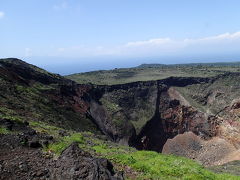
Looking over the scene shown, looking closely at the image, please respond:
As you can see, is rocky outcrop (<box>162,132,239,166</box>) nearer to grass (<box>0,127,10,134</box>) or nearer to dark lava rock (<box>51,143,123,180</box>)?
grass (<box>0,127,10,134</box>)

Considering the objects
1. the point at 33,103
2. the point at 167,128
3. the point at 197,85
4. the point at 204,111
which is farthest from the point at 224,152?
the point at 33,103

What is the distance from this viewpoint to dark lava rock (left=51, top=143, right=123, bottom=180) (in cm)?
1005

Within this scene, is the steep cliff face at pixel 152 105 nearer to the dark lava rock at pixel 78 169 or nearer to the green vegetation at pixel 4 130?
the green vegetation at pixel 4 130

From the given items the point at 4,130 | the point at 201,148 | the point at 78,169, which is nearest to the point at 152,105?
the point at 201,148

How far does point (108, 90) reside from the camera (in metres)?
73.5

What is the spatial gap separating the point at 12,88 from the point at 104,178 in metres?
31.0

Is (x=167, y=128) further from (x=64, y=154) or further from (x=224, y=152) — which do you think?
(x=64, y=154)

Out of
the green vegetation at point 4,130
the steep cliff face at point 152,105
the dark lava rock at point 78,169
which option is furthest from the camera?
the steep cliff face at point 152,105

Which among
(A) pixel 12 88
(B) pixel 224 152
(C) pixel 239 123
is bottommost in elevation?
(B) pixel 224 152

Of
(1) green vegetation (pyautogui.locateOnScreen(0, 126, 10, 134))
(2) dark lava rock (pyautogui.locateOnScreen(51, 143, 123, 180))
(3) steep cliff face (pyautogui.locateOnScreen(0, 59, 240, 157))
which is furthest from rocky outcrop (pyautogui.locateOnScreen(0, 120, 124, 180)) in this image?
(3) steep cliff face (pyautogui.locateOnScreen(0, 59, 240, 157))

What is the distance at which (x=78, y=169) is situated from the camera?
10.5 meters

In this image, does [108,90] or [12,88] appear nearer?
[12,88]

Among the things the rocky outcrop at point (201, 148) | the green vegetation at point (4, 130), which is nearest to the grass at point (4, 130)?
the green vegetation at point (4, 130)

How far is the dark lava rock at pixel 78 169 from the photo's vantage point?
33.0ft
